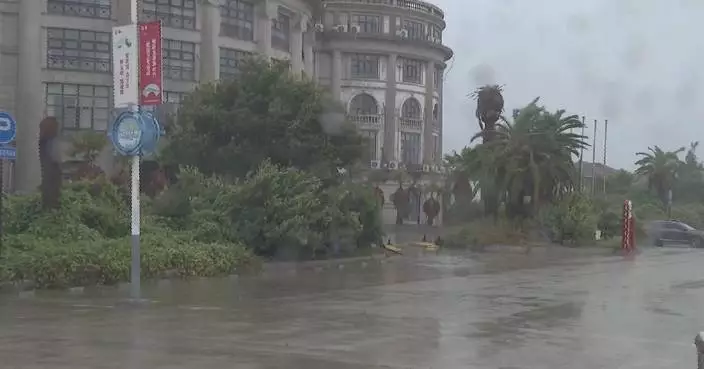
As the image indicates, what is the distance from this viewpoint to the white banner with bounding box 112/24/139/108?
16094mm

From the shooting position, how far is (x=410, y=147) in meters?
79.3

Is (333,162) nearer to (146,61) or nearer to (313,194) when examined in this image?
(313,194)

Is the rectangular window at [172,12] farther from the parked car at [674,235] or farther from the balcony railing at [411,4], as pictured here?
the parked car at [674,235]

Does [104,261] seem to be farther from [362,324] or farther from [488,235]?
[488,235]

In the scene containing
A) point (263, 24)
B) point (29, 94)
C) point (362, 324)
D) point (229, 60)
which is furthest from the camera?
point (263, 24)

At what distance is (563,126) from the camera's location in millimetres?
43125

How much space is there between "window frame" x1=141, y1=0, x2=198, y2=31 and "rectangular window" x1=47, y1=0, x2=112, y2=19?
2014 mm

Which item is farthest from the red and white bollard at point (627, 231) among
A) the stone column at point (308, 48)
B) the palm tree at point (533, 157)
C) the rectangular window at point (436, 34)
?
the rectangular window at point (436, 34)

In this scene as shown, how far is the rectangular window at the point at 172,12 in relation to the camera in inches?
1989

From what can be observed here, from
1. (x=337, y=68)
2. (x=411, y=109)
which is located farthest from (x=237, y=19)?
(x=411, y=109)

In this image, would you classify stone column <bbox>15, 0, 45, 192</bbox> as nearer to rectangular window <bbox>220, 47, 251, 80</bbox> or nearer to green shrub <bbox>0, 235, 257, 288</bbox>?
rectangular window <bbox>220, 47, 251, 80</bbox>

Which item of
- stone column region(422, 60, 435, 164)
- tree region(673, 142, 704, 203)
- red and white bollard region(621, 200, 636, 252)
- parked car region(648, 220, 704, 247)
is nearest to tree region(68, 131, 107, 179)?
red and white bollard region(621, 200, 636, 252)

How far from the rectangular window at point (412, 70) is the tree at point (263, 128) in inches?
1971

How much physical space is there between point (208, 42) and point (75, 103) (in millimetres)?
8087
